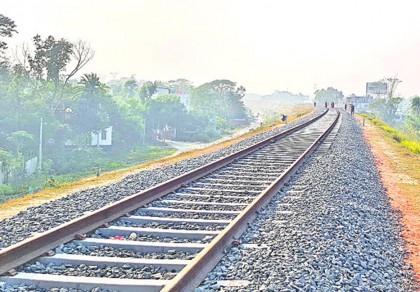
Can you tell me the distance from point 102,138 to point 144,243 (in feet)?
179

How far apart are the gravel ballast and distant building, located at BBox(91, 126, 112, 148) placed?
162ft

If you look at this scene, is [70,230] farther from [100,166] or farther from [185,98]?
[185,98]

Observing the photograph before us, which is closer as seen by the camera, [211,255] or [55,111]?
[211,255]

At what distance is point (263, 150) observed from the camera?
50.5ft

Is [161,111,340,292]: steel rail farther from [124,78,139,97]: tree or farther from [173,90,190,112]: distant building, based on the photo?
[124,78,139,97]: tree

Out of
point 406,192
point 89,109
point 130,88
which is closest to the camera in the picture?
point 406,192

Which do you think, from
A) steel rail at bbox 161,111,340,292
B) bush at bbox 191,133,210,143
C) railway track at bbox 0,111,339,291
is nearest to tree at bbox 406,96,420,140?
bush at bbox 191,133,210,143

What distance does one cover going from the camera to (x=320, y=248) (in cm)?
504

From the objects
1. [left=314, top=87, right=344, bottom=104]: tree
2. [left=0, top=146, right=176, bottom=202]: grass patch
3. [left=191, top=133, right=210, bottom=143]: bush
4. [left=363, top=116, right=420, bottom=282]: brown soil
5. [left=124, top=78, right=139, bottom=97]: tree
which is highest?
[left=314, top=87, right=344, bottom=104]: tree

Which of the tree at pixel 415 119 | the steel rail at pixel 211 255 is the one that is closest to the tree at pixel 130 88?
the tree at pixel 415 119

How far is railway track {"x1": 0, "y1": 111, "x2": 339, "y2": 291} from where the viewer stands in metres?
4.03

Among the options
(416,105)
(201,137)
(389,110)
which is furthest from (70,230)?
(389,110)

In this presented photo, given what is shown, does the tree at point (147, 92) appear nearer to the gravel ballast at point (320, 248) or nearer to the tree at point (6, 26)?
the tree at point (6, 26)

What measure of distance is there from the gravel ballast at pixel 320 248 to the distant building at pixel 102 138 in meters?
49.5
